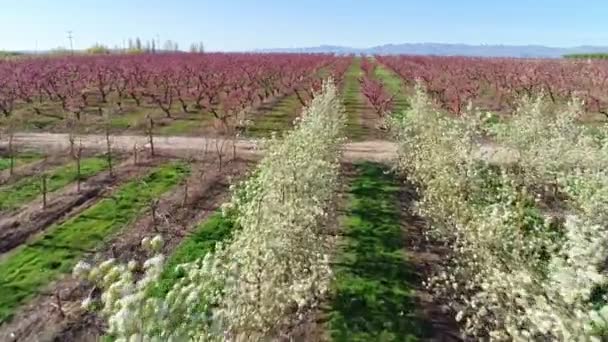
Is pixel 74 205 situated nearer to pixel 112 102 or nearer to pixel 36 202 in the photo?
pixel 36 202

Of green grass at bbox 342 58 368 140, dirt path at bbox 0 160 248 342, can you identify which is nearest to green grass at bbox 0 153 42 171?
dirt path at bbox 0 160 248 342

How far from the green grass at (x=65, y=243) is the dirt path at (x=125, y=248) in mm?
345

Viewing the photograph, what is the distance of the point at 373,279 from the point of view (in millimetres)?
12414

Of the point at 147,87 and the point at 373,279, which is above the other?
the point at 147,87

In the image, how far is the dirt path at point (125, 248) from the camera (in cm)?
1039

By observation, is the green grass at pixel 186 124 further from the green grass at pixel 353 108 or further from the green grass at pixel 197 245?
the green grass at pixel 197 245

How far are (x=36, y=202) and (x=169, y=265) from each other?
639 cm

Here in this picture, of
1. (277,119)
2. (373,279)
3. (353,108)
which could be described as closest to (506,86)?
(353,108)

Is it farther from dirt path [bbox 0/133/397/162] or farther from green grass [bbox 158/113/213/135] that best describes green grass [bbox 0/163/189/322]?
green grass [bbox 158/113/213/135]

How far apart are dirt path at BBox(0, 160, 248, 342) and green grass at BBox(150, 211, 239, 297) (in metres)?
0.31

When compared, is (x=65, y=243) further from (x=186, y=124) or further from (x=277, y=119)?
(x=277, y=119)

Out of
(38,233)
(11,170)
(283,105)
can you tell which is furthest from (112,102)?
(38,233)

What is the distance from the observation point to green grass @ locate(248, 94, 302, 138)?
28.7 meters

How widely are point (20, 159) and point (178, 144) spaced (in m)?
6.23
